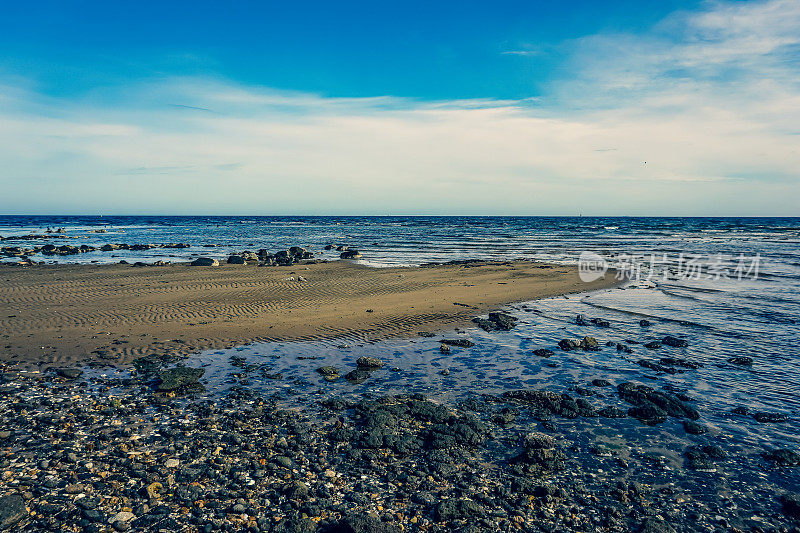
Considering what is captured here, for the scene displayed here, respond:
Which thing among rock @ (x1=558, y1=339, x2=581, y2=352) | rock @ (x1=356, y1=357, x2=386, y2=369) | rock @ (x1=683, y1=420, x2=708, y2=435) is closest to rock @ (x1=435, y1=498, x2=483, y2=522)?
rock @ (x1=683, y1=420, x2=708, y2=435)

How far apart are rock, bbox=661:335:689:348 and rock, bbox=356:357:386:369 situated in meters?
8.73

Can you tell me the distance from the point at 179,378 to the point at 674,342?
13646 mm

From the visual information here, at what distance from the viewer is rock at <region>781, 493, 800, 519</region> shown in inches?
232

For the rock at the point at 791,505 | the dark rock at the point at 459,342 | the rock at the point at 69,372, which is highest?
the rock at the point at 69,372

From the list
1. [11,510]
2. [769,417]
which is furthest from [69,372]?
[769,417]

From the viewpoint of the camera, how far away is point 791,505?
6.01 meters

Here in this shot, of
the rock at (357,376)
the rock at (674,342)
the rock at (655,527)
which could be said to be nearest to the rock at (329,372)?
the rock at (357,376)

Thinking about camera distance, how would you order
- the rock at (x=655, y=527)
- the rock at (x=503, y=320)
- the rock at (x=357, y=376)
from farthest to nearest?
the rock at (x=503, y=320)
the rock at (x=357, y=376)
the rock at (x=655, y=527)

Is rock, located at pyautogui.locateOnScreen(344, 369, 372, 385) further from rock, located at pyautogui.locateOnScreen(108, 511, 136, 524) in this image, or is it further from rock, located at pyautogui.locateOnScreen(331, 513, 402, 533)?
rock, located at pyautogui.locateOnScreen(108, 511, 136, 524)

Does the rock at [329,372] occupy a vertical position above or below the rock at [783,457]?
above

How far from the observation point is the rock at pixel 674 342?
1307 centimetres

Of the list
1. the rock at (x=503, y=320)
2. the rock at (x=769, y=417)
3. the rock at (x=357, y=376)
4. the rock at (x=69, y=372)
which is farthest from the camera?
the rock at (x=503, y=320)

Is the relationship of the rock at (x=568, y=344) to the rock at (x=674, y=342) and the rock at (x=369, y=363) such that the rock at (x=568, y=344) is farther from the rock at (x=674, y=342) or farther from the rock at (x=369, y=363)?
the rock at (x=369, y=363)

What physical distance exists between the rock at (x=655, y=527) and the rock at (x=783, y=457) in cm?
290
